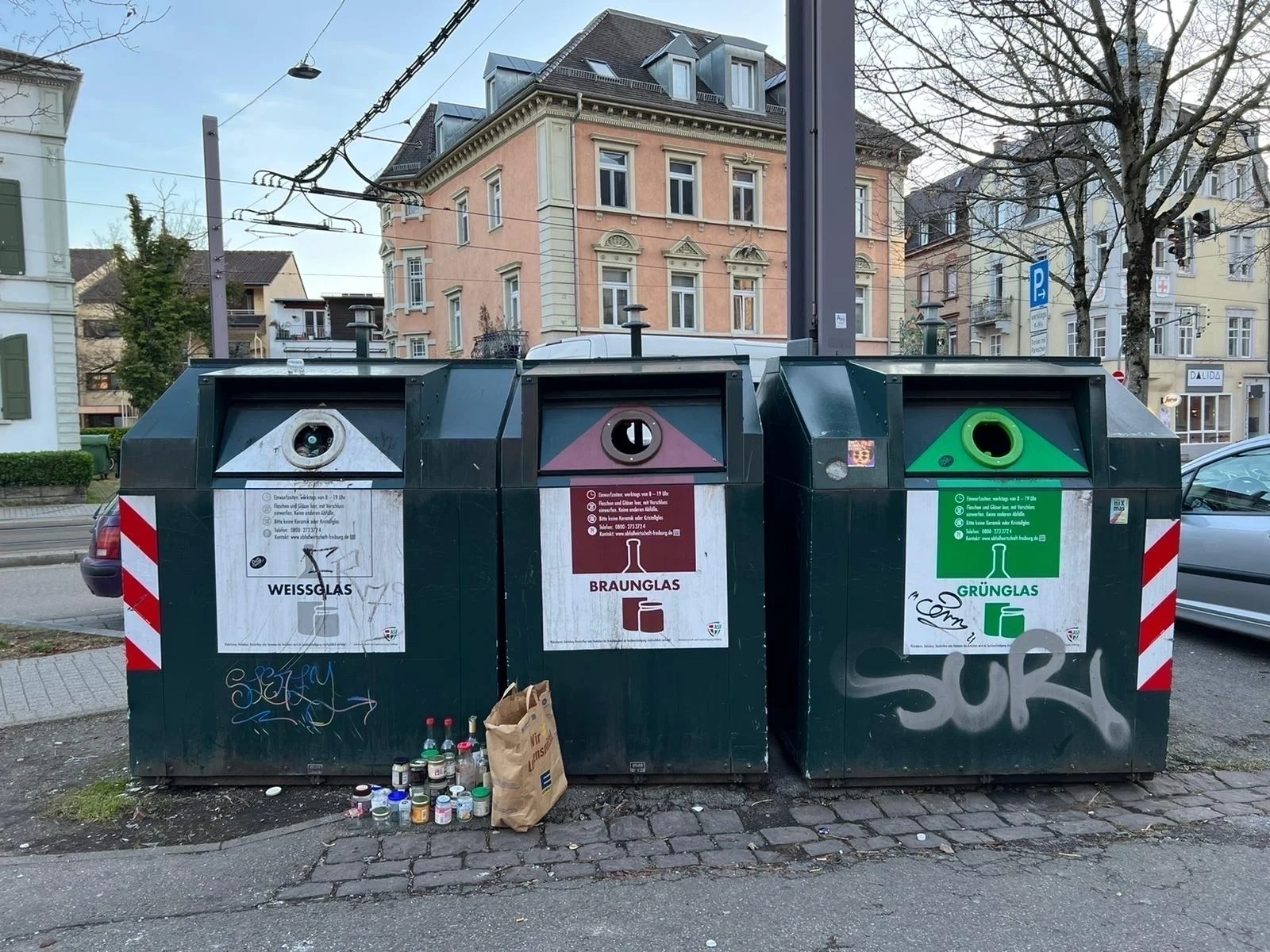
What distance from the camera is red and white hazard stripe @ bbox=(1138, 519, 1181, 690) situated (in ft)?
11.7

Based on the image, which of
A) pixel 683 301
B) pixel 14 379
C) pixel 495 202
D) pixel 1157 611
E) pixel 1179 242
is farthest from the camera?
pixel 495 202

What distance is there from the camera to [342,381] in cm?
364

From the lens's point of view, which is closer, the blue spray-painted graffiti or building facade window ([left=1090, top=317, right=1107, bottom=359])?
the blue spray-painted graffiti

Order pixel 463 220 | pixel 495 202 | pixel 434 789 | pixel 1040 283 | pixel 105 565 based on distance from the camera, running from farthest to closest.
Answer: pixel 463 220
pixel 495 202
pixel 1040 283
pixel 105 565
pixel 434 789

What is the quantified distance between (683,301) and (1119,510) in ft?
81.3

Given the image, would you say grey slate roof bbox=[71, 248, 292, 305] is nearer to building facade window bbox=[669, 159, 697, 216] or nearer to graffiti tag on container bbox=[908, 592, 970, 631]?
building facade window bbox=[669, 159, 697, 216]

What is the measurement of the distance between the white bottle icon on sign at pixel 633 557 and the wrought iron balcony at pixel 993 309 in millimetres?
41614

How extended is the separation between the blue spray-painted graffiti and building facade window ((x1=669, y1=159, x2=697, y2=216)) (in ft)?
82.1

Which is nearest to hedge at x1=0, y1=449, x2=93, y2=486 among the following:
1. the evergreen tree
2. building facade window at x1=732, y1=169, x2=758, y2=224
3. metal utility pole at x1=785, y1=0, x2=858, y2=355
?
the evergreen tree

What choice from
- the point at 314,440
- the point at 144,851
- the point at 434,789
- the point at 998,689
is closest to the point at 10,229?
the point at 314,440

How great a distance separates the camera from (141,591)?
11.9ft

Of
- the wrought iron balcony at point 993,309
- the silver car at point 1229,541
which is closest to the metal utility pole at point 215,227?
the silver car at point 1229,541

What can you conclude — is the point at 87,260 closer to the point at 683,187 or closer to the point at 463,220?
the point at 463,220

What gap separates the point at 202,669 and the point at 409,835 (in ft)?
3.64
